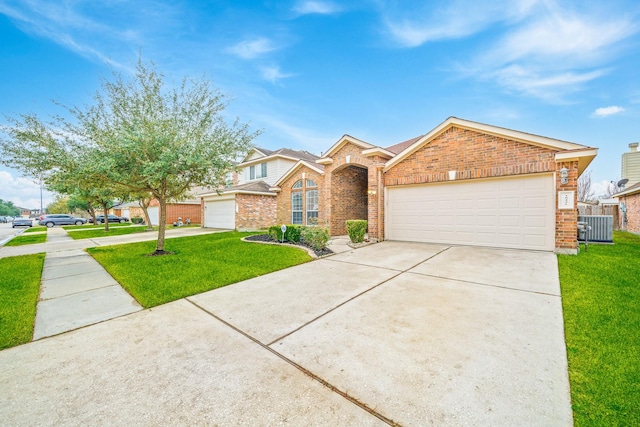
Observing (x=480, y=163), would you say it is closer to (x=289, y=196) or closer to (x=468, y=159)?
(x=468, y=159)

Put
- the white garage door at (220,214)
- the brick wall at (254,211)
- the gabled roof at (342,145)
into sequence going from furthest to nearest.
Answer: the white garage door at (220,214), the brick wall at (254,211), the gabled roof at (342,145)

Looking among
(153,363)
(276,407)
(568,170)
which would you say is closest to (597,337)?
(276,407)

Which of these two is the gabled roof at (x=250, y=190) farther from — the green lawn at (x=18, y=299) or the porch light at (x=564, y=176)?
the porch light at (x=564, y=176)

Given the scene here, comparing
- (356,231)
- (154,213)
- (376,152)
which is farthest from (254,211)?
(154,213)

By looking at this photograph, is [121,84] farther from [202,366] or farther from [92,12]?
[202,366]

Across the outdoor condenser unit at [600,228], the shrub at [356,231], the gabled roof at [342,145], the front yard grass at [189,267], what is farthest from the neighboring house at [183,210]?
the outdoor condenser unit at [600,228]

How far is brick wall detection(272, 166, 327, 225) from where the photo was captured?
44.2 feet

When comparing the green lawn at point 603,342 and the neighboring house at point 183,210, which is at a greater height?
the neighboring house at point 183,210

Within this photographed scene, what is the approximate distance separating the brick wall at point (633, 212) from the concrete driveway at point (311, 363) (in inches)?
575

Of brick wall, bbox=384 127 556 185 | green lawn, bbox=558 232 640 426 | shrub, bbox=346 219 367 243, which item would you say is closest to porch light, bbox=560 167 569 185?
brick wall, bbox=384 127 556 185

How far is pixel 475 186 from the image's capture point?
340 inches

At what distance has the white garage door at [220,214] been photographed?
1706 cm

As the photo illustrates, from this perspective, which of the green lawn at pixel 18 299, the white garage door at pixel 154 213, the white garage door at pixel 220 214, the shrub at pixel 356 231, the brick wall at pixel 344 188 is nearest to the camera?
the green lawn at pixel 18 299

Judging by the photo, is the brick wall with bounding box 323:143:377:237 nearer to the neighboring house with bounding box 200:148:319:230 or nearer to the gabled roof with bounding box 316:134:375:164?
the gabled roof with bounding box 316:134:375:164
